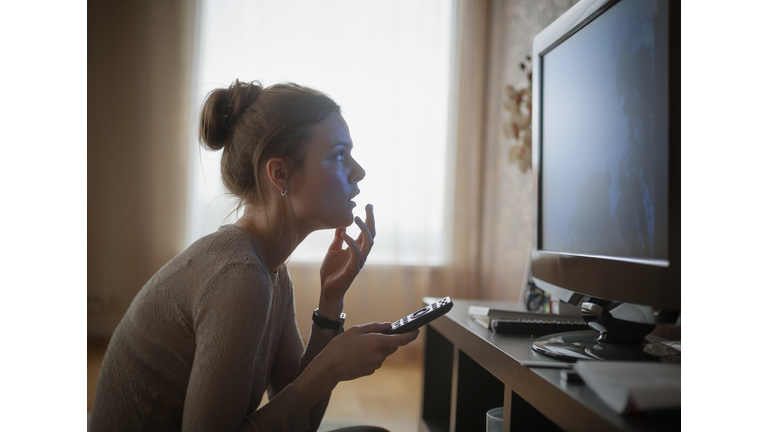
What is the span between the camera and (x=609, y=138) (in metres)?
0.76

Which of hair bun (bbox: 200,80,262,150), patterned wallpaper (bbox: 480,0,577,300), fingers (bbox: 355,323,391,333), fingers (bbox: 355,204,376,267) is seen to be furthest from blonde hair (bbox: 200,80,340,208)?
patterned wallpaper (bbox: 480,0,577,300)

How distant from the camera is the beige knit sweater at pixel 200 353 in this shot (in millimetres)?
680

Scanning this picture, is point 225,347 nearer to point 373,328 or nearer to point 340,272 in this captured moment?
point 373,328

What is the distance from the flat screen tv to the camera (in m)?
0.60

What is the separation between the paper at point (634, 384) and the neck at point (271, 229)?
58 centimetres

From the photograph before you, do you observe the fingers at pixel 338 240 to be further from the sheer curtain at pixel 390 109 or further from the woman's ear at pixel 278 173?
the sheer curtain at pixel 390 109

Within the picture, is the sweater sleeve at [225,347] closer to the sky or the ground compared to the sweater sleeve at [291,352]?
closer to the sky

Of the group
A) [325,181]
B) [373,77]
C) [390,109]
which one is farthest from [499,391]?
[373,77]

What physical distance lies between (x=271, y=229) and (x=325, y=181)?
138 millimetres

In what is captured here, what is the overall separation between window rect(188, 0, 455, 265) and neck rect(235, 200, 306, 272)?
1.73m

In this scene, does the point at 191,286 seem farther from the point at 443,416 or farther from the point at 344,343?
the point at 443,416

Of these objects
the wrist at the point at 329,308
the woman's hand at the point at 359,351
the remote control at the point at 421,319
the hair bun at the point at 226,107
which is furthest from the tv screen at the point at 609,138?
the hair bun at the point at 226,107

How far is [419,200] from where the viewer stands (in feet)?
9.20

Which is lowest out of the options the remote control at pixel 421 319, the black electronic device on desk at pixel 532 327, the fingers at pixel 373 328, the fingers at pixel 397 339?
the black electronic device on desk at pixel 532 327
